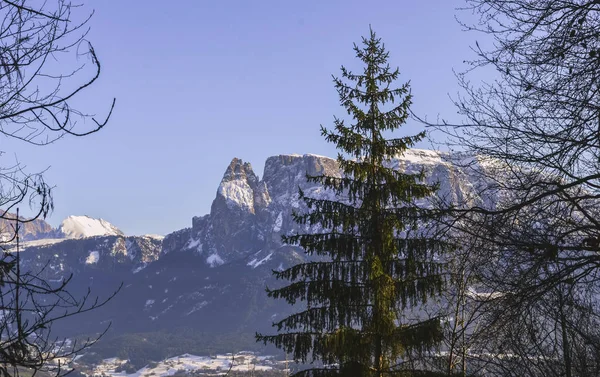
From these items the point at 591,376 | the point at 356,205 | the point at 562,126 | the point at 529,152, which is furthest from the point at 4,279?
the point at 356,205

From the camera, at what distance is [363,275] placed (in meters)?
11.8

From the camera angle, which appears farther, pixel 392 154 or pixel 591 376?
pixel 392 154

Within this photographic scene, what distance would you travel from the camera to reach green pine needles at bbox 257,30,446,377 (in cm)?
1102

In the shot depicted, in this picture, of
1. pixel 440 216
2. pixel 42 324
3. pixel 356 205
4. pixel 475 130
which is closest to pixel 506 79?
pixel 475 130

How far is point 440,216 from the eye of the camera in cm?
357

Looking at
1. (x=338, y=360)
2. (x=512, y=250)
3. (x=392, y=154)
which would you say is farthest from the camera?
(x=392, y=154)

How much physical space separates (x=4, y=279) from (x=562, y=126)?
3747 mm

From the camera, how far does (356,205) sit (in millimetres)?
13102

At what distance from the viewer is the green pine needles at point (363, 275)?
434 inches

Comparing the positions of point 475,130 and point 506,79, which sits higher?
point 506,79

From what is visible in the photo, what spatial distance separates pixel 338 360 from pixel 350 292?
141 centimetres

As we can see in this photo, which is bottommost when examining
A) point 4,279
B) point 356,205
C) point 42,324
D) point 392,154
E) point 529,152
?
point 42,324

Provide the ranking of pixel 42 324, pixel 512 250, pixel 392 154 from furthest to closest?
pixel 392 154, pixel 512 250, pixel 42 324

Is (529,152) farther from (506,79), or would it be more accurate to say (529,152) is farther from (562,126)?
(506,79)
